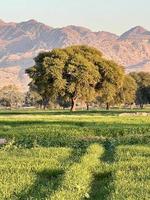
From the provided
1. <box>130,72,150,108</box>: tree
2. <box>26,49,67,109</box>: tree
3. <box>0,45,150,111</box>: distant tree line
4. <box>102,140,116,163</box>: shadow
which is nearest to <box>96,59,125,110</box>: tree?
<box>0,45,150,111</box>: distant tree line

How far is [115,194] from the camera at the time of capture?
14.3 metres

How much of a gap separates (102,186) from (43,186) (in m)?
1.79

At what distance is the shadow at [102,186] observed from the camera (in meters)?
14.6

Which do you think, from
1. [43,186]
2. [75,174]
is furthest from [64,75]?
[43,186]

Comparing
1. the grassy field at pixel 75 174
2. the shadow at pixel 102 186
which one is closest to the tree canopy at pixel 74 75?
the grassy field at pixel 75 174

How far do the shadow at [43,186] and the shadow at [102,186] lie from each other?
1.06 meters

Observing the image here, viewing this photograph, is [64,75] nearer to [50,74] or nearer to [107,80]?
[50,74]

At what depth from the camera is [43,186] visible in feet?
51.4

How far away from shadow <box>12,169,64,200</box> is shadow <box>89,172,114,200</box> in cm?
106

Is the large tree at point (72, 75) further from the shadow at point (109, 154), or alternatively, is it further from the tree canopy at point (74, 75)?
the shadow at point (109, 154)

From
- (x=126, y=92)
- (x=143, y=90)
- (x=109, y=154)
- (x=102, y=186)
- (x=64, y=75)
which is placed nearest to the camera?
(x=102, y=186)

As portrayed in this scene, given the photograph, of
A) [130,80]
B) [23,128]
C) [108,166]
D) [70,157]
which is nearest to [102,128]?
[23,128]

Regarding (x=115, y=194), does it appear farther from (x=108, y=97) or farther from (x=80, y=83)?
(x=108, y=97)

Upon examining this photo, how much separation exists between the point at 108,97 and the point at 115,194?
8563cm
